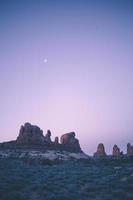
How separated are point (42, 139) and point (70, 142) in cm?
1191

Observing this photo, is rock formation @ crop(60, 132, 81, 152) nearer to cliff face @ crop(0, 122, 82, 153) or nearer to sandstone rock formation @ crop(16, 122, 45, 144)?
cliff face @ crop(0, 122, 82, 153)

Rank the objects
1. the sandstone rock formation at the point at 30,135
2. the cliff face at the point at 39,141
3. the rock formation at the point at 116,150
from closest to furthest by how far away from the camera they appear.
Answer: the cliff face at the point at 39,141
the sandstone rock formation at the point at 30,135
the rock formation at the point at 116,150

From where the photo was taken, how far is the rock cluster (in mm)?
68312

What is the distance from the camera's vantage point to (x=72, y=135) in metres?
79.1

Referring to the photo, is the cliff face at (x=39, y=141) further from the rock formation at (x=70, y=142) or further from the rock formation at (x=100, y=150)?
the rock formation at (x=100, y=150)

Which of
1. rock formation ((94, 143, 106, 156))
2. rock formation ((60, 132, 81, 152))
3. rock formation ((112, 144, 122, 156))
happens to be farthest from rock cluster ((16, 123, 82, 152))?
rock formation ((112, 144, 122, 156))

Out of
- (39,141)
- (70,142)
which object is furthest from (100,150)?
(39,141)

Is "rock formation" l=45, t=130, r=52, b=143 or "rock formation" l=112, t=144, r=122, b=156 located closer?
"rock formation" l=45, t=130, r=52, b=143

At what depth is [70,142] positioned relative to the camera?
75.8 m

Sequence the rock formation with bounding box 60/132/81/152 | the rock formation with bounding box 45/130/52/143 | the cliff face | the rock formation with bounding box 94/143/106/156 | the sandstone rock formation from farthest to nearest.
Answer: the rock formation with bounding box 94/143/106/156 < the rock formation with bounding box 60/132/81/152 < the rock formation with bounding box 45/130/52/143 < the sandstone rock formation < the cliff face

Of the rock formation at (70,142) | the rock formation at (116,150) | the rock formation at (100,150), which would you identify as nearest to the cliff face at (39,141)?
the rock formation at (70,142)

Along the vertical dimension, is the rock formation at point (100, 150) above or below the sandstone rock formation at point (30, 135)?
below

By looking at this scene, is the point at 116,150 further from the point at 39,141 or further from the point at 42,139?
the point at 39,141

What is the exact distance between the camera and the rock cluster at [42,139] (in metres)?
68.3
